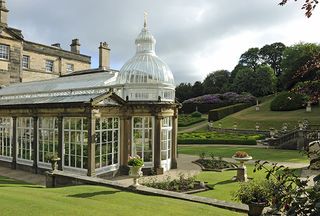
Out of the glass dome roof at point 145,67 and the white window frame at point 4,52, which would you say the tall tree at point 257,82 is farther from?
the glass dome roof at point 145,67

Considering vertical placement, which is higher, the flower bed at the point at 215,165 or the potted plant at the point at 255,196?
the potted plant at the point at 255,196

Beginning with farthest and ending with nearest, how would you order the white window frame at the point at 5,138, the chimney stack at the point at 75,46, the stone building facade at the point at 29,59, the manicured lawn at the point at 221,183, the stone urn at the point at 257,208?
1. the chimney stack at the point at 75,46
2. the stone building facade at the point at 29,59
3. the white window frame at the point at 5,138
4. the manicured lawn at the point at 221,183
5. the stone urn at the point at 257,208

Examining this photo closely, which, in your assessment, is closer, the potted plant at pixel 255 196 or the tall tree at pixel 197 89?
the potted plant at pixel 255 196

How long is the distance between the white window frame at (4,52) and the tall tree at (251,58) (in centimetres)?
7576

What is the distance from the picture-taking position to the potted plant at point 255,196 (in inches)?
303

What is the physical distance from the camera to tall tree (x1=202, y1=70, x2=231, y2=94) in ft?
252

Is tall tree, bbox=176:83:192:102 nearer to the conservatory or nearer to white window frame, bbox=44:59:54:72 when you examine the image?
white window frame, bbox=44:59:54:72

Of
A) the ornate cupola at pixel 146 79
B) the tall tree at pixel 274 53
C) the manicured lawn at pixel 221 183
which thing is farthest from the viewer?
the tall tree at pixel 274 53

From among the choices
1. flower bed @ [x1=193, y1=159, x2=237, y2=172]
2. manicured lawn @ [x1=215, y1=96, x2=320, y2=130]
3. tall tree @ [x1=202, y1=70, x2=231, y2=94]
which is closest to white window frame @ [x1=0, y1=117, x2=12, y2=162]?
flower bed @ [x1=193, y1=159, x2=237, y2=172]

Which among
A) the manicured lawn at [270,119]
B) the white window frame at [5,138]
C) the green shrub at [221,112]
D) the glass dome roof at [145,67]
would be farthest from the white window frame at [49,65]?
the green shrub at [221,112]

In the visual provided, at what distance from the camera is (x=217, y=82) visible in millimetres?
81000

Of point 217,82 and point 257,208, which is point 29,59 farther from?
point 217,82

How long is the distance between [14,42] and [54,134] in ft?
55.0

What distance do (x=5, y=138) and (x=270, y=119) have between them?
113ft
